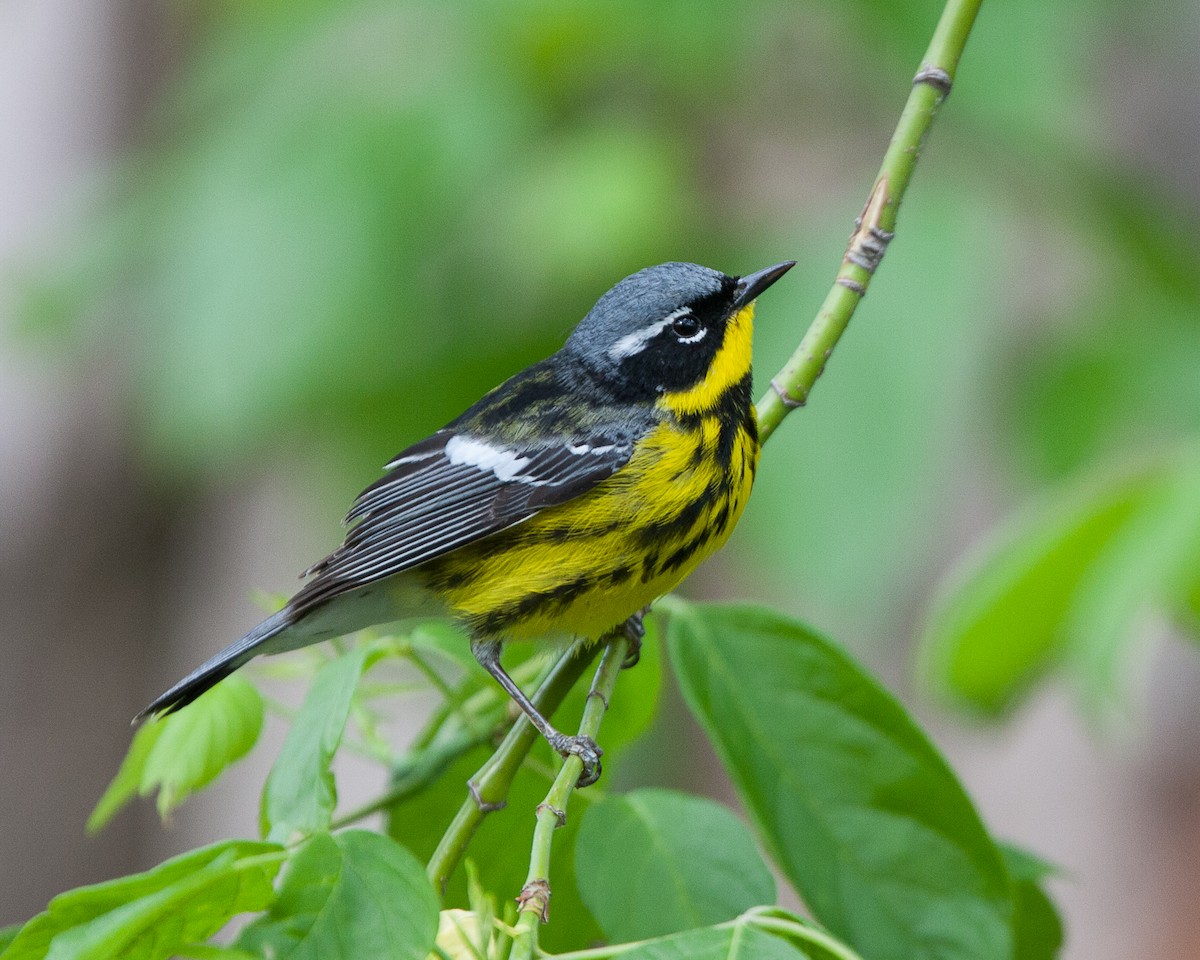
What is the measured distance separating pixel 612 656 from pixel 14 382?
487 cm

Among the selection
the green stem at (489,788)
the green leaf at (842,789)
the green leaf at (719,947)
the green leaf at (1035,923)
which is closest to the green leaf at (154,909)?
the green stem at (489,788)

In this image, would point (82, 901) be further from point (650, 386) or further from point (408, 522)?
point (650, 386)

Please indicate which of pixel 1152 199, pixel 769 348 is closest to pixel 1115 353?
pixel 1152 199

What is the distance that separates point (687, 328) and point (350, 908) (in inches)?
47.1

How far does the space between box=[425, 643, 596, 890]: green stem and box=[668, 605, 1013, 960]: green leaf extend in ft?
0.52

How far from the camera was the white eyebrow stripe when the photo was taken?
212cm

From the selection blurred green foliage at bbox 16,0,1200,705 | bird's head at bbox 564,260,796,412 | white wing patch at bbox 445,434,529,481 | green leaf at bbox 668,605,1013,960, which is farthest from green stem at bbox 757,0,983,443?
blurred green foliage at bbox 16,0,1200,705

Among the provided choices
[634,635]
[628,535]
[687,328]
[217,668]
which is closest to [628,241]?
[687,328]

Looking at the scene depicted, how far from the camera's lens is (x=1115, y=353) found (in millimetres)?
2928

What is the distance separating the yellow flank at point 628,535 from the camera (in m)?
1.99

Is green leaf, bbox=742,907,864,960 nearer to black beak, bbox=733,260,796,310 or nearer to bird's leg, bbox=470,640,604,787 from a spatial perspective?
bird's leg, bbox=470,640,604,787

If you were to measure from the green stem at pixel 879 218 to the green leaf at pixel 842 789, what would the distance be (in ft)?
0.84

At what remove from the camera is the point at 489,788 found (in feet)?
4.43

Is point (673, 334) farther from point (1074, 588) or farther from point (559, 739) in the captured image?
point (559, 739)
